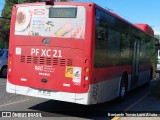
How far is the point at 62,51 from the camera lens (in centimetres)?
939

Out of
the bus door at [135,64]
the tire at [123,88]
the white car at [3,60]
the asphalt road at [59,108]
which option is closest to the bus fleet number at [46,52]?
the asphalt road at [59,108]

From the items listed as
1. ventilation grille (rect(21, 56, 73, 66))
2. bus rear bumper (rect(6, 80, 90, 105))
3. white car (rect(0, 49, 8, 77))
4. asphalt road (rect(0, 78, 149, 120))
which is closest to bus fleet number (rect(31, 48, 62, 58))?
ventilation grille (rect(21, 56, 73, 66))

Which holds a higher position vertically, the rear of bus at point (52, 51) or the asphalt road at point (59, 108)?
the rear of bus at point (52, 51)

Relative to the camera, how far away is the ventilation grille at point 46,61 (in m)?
9.33

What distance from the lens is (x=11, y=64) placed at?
10.1 m

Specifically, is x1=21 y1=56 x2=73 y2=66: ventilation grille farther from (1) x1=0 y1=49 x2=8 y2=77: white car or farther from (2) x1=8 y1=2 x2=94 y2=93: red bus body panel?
(1) x1=0 y1=49 x2=8 y2=77: white car

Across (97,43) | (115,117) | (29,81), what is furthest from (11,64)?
(115,117)

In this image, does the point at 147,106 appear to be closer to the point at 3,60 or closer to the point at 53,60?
the point at 53,60

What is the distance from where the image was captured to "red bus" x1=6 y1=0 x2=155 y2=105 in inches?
359

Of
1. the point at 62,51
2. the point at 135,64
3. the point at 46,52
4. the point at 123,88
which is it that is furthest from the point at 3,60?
the point at 62,51

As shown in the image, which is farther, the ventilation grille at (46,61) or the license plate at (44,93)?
the license plate at (44,93)

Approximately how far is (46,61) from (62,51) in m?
0.54

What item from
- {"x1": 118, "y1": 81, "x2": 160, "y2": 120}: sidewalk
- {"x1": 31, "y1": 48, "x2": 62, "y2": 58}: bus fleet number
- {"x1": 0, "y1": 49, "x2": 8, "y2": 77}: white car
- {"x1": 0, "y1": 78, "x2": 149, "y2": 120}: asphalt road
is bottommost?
{"x1": 118, "y1": 81, "x2": 160, "y2": 120}: sidewalk

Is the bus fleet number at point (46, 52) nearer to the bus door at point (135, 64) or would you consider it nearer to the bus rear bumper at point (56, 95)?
the bus rear bumper at point (56, 95)
